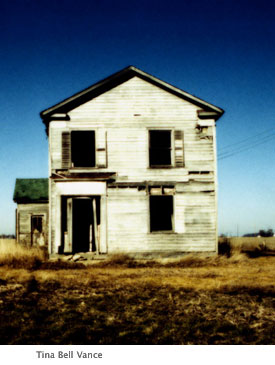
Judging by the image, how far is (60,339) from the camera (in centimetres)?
477

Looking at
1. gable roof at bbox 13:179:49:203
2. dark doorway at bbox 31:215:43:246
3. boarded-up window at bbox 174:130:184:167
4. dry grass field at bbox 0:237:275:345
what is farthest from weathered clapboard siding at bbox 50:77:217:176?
dark doorway at bbox 31:215:43:246

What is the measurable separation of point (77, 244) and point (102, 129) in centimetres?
613

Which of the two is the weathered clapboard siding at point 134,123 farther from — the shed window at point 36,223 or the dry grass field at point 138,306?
the shed window at point 36,223

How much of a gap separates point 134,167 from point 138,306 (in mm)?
8050

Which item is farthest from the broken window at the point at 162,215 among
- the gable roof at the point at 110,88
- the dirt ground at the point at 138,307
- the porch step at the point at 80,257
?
the dirt ground at the point at 138,307

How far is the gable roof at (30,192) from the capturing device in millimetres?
23891

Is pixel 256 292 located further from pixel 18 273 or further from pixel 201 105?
pixel 201 105

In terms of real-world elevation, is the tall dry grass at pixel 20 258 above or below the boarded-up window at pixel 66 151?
below

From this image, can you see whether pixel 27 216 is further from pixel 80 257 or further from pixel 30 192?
pixel 80 257

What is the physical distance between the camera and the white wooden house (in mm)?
13914

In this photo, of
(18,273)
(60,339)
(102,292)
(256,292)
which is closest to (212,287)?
(256,292)

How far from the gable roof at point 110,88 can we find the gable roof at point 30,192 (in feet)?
34.1

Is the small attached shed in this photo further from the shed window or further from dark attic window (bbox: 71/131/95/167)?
dark attic window (bbox: 71/131/95/167)

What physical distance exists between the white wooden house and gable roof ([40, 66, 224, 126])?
0.04m
